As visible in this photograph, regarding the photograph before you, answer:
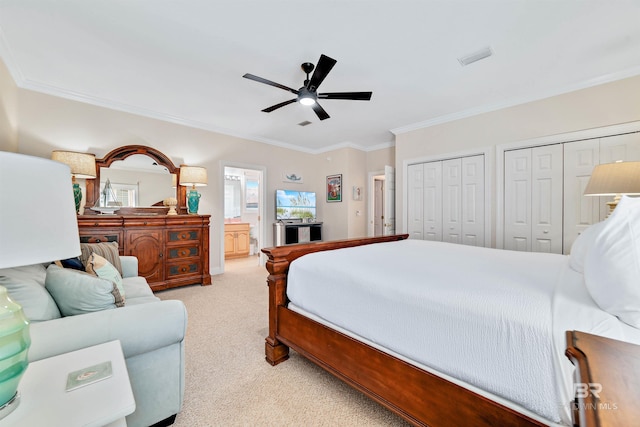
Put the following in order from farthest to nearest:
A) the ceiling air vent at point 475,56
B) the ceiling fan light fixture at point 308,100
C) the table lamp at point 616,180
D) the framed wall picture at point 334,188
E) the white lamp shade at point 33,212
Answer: the framed wall picture at point 334,188 < the ceiling fan light fixture at point 308,100 < the ceiling air vent at point 475,56 < the table lamp at point 616,180 < the white lamp shade at point 33,212

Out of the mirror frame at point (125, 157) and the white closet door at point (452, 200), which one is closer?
the mirror frame at point (125, 157)

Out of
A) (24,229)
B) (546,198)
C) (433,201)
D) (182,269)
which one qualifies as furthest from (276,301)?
(546,198)

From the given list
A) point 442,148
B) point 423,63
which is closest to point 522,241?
point 442,148

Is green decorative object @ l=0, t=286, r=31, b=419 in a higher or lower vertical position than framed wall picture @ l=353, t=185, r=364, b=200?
lower

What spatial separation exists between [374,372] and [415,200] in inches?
139

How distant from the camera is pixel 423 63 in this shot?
2619mm

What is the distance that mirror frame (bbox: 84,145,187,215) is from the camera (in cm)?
342

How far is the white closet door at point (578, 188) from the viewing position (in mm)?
2922

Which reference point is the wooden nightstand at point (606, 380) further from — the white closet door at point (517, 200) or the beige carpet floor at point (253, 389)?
the white closet door at point (517, 200)

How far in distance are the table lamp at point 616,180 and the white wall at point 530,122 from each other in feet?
3.60

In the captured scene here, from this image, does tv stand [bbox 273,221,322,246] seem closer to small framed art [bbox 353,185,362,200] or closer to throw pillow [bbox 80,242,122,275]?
small framed art [bbox 353,185,362,200]

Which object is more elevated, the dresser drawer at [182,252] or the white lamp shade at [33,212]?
the white lamp shade at [33,212]

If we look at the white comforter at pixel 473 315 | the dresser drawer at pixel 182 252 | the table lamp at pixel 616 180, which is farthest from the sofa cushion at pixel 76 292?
the table lamp at pixel 616 180

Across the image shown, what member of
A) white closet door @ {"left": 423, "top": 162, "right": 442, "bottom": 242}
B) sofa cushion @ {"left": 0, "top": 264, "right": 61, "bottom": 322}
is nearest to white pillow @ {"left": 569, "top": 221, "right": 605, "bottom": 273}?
white closet door @ {"left": 423, "top": 162, "right": 442, "bottom": 242}
